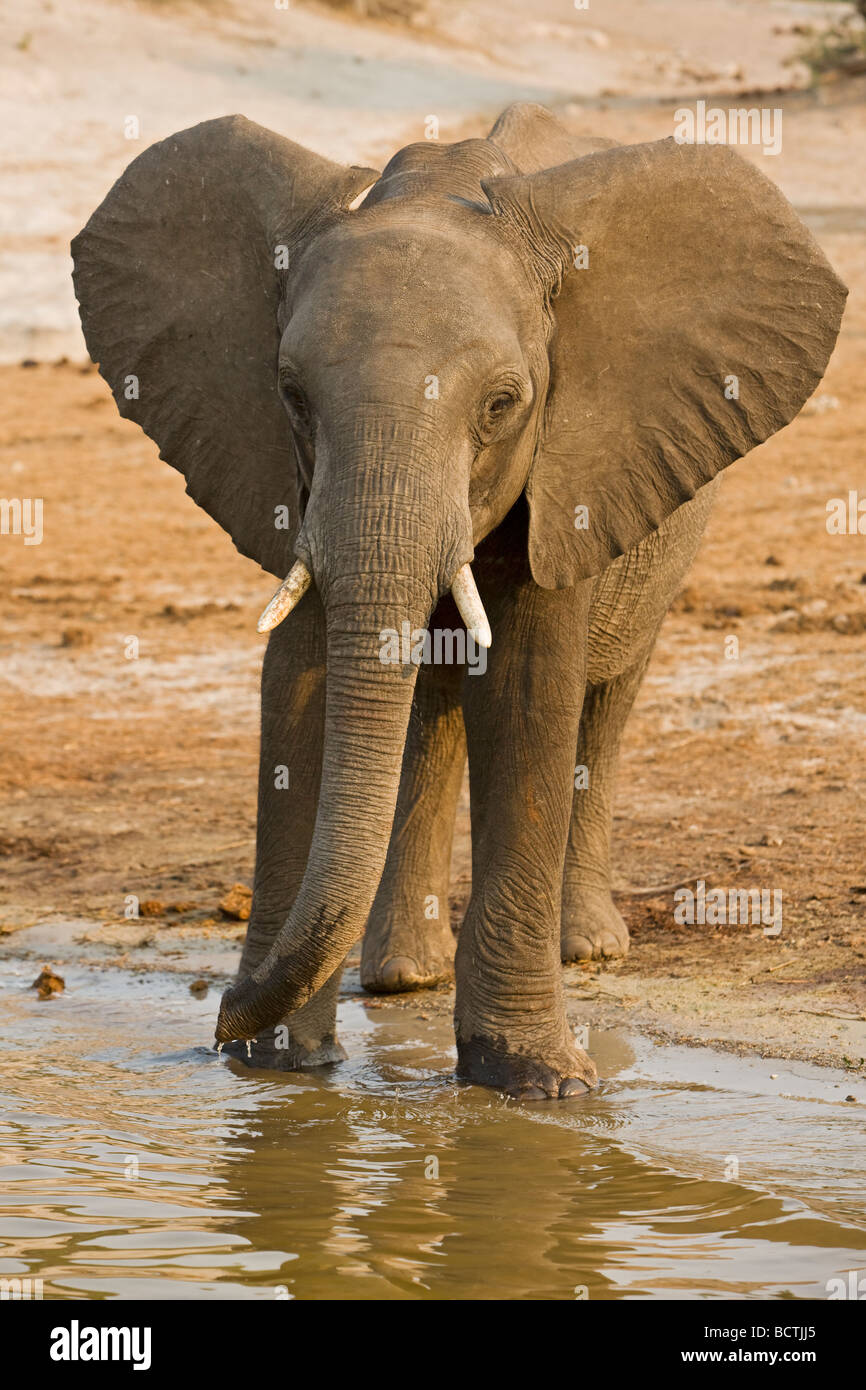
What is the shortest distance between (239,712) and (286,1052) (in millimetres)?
4558

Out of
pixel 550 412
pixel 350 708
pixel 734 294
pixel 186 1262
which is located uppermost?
pixel 734 294

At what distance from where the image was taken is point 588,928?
6.78 metres

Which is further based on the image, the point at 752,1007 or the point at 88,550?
the point at 88,550

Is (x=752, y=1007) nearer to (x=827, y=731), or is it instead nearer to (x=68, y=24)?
(x=827, y=731)

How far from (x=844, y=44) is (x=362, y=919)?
29688 mm

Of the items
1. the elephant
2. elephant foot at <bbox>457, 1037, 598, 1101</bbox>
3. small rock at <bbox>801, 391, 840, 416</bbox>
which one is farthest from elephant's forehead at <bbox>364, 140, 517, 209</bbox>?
small rock at <bbox>801, 391, 840, 416</bbox>

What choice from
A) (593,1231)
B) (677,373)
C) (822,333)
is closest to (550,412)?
(677,373)

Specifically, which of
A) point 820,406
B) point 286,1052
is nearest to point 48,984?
point 286,1052

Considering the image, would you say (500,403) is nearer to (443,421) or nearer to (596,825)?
(443,421)

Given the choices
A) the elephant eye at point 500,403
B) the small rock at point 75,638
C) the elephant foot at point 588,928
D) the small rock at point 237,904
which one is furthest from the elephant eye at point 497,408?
the small rock at point 75,638

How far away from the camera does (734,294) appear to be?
518cm

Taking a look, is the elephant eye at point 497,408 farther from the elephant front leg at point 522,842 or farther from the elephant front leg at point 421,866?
the elephant front leg at point 421,866

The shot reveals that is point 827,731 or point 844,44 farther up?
point 844,44

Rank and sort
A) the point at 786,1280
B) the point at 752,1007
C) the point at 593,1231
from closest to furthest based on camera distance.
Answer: the point at 786,1280, the point at 593,1231, the point at 752,1007
